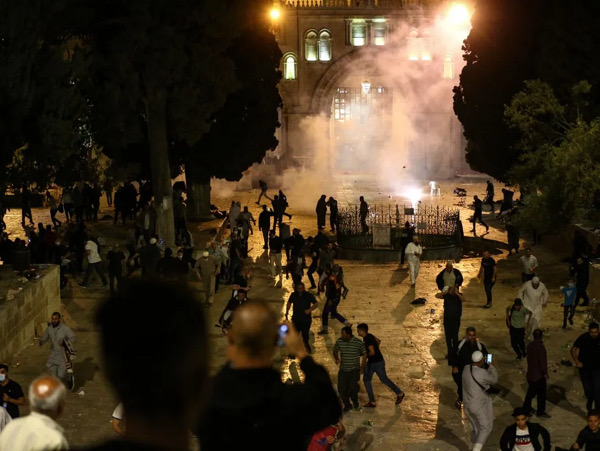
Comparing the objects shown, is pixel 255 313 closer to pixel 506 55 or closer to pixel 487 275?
pixel 487 275

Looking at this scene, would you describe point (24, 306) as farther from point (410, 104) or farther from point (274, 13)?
point (410, 104)

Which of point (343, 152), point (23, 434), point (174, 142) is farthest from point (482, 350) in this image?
point (343, 152)

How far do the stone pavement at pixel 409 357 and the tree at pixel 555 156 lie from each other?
1554mm

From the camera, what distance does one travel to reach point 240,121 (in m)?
30.4

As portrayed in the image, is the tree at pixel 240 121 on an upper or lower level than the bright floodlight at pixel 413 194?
upper

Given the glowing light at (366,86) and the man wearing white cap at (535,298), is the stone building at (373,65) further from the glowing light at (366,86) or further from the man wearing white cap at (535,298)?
the man wearing white cap at (535,298)

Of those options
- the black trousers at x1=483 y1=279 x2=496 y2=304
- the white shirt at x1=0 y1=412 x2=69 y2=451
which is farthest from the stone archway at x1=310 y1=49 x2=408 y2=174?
the white shirt at x1=0 y1=412 x2=69 y2=451

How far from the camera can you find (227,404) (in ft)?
10.3

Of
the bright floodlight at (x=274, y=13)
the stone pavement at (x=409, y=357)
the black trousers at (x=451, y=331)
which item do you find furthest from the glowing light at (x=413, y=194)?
the black trousers at (x=451, y=331)

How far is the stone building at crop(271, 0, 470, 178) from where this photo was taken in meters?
50.5

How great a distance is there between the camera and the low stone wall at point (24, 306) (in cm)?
1491

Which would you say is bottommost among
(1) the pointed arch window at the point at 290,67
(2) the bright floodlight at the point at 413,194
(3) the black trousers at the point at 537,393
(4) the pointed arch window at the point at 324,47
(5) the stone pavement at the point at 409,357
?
(5) the stone pavement at the point at 409,357

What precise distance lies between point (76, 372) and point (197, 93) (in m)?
11.5

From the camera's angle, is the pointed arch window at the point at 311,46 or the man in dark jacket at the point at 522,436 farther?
the pointed arch window at the point at 311,46
